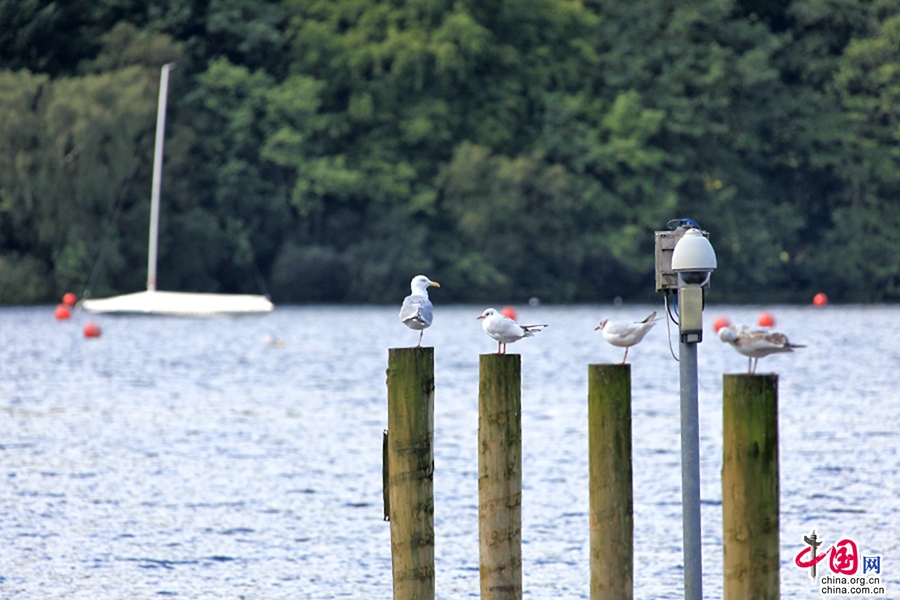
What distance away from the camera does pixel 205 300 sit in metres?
52.3

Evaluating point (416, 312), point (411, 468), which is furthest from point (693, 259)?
point (411, 468)

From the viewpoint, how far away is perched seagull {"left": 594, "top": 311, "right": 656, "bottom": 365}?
32.3 ft

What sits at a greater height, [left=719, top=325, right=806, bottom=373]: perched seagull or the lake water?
[left=719, top=325, right=806, bottom=373]: perched seagull

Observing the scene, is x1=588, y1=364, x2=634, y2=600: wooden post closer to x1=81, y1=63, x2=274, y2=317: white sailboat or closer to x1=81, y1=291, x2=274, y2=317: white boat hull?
x1=81, y1=63, x2=274, y2=317: white sailboat

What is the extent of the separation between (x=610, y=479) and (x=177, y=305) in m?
43.5

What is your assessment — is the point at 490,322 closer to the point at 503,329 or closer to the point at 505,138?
the point at 503,329

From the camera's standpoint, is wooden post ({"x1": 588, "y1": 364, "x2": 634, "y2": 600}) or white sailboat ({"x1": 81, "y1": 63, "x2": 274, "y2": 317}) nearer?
wooden post ({"x1": 588, "y1": 364, "x2": 634, "y2": 600})

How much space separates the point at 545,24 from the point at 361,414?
158 ft

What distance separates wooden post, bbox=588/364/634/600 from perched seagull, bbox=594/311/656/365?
116 cm

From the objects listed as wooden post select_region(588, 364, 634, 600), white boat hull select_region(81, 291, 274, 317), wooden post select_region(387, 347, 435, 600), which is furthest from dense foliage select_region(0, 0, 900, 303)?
wooden post select_region(588, 364, 634, 600)

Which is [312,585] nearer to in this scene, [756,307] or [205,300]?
[205,300]

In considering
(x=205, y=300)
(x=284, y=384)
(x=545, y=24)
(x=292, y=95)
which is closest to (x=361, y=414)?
(x=284, y=384)

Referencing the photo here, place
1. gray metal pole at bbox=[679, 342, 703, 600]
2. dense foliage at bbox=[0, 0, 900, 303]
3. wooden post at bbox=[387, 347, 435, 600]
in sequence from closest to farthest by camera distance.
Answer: gray metal pole at bbox=[679, 342, 703, 600] → wooden post at bbox=[387, 347, 435, 600] → dense foliage at bbox=[0, 0, 900, 303]

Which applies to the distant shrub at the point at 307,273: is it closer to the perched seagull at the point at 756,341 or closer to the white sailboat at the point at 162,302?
the white sailboat at the point at 162,302
